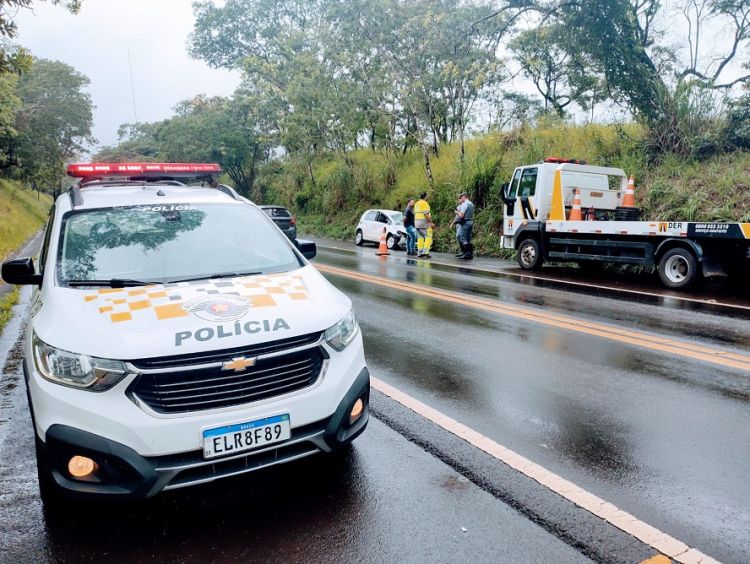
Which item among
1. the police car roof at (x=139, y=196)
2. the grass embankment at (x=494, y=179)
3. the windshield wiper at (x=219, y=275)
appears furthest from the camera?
the grass embankment at (x=494, y=179)

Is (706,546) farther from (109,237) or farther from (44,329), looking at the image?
(109,237)

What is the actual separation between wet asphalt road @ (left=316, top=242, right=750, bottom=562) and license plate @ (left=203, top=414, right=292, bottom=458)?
1656 mm

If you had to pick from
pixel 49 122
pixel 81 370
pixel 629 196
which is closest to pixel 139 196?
pixel 81 370

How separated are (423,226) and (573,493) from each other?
15091 millimetres

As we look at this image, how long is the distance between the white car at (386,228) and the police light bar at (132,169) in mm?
14634

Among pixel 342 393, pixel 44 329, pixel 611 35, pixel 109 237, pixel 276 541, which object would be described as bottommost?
pixel 276 541

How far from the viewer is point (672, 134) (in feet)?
53.3

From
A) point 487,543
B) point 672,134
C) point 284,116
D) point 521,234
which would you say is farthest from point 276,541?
point 284,116

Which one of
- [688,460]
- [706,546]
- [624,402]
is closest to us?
[706,546]

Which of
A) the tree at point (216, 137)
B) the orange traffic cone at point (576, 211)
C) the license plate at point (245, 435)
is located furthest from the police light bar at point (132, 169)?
the tree at point (216, 137)

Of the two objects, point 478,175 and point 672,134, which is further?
point 478,175

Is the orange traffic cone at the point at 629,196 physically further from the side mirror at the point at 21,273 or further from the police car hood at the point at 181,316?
the side mirror at the point at 21,273

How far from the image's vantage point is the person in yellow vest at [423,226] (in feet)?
57.7

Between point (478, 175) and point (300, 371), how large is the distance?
18726 mm
